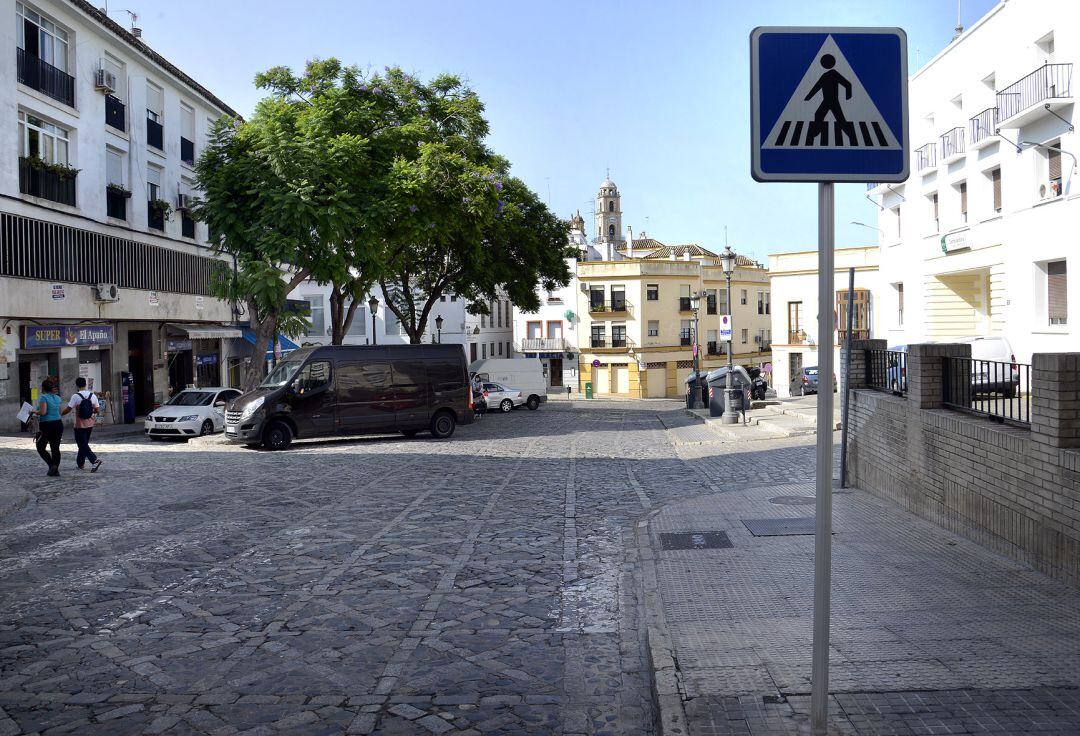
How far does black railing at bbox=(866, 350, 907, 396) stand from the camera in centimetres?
1227

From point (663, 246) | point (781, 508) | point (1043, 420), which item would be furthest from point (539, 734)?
point (663, 246)

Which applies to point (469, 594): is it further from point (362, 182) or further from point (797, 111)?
point (362, 182)

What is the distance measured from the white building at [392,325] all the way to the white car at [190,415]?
2956 cm

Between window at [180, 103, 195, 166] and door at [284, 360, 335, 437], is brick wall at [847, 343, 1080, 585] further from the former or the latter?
window at [180, 103, 195, 166]

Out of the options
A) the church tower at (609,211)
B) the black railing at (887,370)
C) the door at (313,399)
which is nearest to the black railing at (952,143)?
the black railing at (887,370)

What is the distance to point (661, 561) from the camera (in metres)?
8.95

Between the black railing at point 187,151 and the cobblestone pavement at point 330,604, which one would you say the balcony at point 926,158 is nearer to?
the cobblestone pavement at point 330,604

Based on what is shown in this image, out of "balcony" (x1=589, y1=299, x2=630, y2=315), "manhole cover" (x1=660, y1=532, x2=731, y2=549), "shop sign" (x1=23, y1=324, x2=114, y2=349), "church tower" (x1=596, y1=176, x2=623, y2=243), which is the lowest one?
"manhole cover" (x1=660, y1=532, x2=731, y2=549)

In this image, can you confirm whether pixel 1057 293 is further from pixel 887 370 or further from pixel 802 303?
pixel 802 303

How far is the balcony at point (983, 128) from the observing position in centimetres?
3000

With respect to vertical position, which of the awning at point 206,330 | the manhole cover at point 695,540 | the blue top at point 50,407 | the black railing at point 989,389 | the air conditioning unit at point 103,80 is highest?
the air conditioning unit at point 103,80

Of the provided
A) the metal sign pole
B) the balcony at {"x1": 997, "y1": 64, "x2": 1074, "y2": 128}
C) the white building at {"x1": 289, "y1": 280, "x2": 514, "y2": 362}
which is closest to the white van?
the white building at {"x1": 289, "y1": 280, "x2": 514, "y2": 362}

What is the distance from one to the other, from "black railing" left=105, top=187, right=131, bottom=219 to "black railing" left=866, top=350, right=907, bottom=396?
25.1 m

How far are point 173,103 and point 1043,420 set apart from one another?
A: 3398 centimetres
